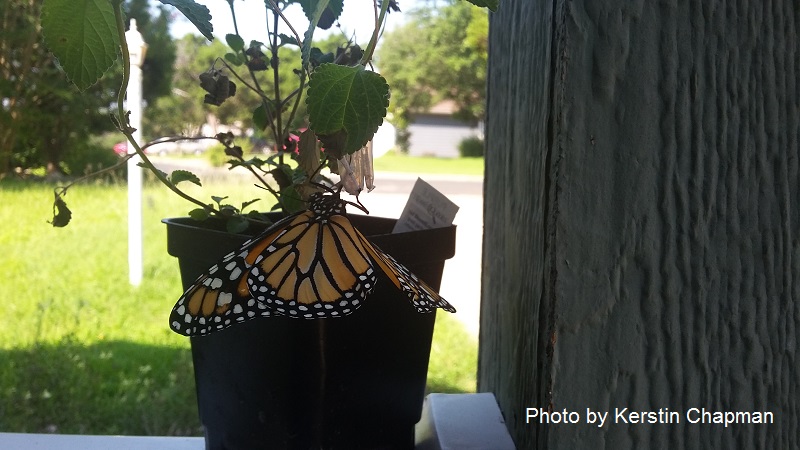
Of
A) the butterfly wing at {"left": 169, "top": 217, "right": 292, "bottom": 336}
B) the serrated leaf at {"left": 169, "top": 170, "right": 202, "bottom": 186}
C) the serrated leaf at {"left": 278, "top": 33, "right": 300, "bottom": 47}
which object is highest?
the serrated leaf at {"left": 278, "top": 33, "right": 300, "bottom": 47}

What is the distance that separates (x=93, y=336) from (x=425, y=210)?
1.76 meters

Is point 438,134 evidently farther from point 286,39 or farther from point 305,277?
point 305,277

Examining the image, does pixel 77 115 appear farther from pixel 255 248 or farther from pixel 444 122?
pixel 444 122

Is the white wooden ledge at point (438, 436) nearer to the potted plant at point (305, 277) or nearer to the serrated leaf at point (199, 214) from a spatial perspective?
the potted plant at point (305, 277)

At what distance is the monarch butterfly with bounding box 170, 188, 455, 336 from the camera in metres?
0.34

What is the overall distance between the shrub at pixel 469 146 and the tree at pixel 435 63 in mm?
834

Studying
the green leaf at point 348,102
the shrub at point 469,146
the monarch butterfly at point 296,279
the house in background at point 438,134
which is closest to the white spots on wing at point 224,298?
the monarch butterfly at point 296,279

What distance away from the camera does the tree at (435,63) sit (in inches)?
201

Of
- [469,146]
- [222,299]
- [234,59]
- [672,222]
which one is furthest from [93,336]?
[469,146]

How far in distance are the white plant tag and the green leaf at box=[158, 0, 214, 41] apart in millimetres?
193

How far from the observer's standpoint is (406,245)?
433 mm

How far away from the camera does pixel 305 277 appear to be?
13.5 inches

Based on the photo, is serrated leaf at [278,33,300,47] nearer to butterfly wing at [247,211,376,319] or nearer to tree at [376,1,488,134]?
butterfly wing at [247,211,376,319]

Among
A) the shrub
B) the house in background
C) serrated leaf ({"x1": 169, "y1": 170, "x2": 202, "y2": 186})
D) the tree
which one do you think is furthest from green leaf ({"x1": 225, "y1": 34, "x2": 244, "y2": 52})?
the house in background
